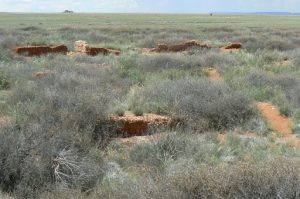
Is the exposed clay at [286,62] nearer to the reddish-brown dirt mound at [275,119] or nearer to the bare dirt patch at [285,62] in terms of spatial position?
the bare dirt patch at [285,62]

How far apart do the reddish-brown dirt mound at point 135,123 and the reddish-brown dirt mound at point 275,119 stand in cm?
282

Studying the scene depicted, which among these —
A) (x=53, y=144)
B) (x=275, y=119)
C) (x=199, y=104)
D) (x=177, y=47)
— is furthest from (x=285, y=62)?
(x=53, y=144)

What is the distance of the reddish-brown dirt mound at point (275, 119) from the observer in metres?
11.2

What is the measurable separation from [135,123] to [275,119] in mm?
3849

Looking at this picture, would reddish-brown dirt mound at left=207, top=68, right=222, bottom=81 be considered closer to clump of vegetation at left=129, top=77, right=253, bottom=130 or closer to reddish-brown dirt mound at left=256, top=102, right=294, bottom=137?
reddish-brown dirt mound at left=256, top=102, right=294, bottom=137

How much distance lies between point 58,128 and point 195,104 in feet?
14.0

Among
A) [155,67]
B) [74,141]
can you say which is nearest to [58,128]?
[74,141]

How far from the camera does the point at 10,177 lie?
680 centimetres

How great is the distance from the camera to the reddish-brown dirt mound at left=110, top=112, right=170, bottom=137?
1053 centimetres

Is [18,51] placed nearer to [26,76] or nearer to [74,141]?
[26,76]

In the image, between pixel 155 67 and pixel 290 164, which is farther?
pixel 155 67

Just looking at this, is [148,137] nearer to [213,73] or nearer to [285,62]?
[213,73]

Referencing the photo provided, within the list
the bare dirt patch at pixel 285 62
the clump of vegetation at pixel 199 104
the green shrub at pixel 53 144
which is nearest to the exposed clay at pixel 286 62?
the bare dirt patch at pixel 285 62

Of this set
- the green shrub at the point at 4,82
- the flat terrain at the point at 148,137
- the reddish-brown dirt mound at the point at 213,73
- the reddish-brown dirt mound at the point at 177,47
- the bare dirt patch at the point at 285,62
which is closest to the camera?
the flat terrain at the point at 148,137
